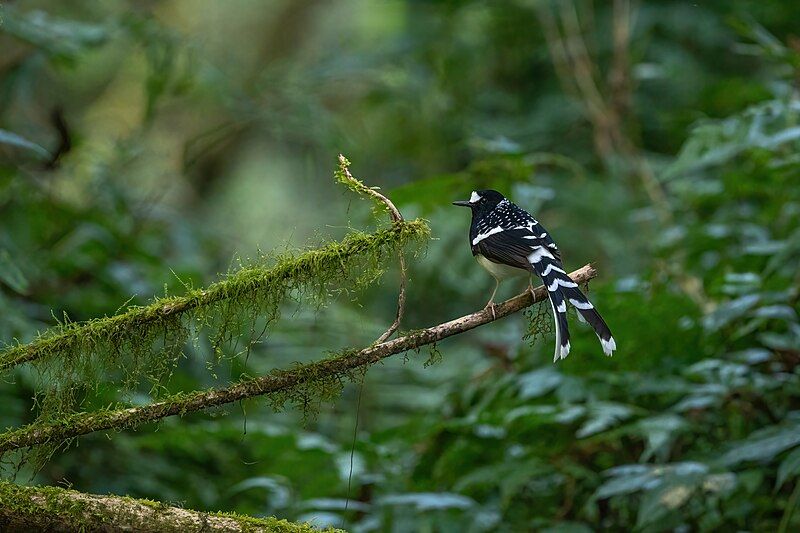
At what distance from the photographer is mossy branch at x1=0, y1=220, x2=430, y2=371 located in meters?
2.12

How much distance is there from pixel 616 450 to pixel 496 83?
14.5ft

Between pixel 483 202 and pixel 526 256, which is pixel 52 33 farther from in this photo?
pixel 526 256

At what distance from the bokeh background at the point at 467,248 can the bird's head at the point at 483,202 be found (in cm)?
47

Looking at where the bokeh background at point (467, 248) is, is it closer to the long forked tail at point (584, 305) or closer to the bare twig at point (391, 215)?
the bare twig at point (391, 215)

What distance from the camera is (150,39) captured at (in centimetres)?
562

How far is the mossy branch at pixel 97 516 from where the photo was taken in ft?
6.75

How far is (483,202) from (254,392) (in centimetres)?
118

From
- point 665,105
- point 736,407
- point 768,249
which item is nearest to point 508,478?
point 736,407

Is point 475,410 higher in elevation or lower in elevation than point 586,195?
lower

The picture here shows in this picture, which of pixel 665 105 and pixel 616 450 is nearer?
pixel 616 450

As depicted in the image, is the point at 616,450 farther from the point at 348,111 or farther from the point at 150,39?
the point at 348,111

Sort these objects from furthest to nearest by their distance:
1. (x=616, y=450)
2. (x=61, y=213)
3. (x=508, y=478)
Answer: (x=61, y=213), (x=616, y=450), (x=508, y=478)

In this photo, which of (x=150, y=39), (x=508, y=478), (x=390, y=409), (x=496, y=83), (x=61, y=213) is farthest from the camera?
(x=496, y=83)

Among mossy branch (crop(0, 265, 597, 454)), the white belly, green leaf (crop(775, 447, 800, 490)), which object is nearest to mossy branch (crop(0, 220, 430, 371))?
mossy branch (crop(0, 265, 597, 454))
